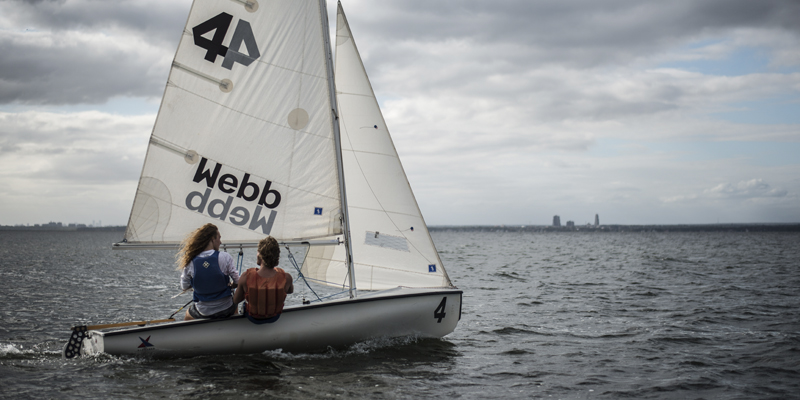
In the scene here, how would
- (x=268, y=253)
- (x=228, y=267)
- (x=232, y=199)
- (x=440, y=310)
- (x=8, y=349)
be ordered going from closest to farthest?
(x=268, y=253)
(x=228, y=267)
(x=232, y=199)
(x=440, y=310)
(x=8, y=349)

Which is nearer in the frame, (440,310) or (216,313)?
(216,313)

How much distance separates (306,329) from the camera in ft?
25.9

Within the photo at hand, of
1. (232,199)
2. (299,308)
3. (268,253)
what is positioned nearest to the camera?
(268,253)

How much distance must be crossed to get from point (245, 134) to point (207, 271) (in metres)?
2.37

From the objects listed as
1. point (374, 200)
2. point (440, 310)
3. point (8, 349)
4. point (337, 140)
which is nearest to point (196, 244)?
point (337, 140)

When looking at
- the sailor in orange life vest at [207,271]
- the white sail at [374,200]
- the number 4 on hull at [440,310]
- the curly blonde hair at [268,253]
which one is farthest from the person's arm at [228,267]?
the number 4 on hull at [440,310]

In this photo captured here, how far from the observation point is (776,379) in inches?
301

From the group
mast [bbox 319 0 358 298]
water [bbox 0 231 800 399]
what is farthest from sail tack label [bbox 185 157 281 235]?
water [bbox 0 231 800 399]

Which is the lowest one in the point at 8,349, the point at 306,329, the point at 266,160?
the point at 8,349

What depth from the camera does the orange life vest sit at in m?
7.26

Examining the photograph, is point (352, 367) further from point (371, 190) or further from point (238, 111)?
point (238, 111)

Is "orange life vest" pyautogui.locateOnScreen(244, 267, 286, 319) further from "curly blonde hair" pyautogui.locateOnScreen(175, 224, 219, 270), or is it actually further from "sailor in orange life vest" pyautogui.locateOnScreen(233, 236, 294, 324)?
"curly blonde hair" pyautogui.locateOnScreen(175, 224, 219, 270)

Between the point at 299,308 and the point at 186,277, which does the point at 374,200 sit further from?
the point at 186,277

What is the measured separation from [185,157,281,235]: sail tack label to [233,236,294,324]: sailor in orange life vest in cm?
122
